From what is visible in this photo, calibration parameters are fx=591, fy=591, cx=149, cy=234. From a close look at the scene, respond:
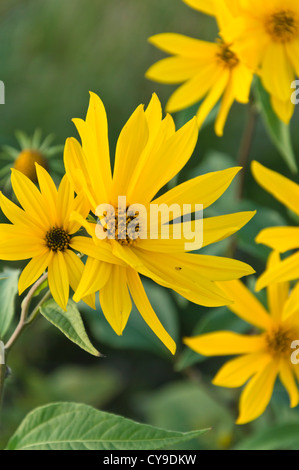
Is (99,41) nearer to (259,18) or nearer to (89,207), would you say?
(259,18)

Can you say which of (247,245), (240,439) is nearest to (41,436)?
(247,245)

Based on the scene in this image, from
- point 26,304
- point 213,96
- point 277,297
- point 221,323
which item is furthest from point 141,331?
point 26,304

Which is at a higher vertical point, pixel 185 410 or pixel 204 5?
pixel 204 5

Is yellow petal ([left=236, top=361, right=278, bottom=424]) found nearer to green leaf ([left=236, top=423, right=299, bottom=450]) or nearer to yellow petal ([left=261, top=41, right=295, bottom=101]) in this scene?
green leaf ([left=236, top=423, right=299, bottom=450])

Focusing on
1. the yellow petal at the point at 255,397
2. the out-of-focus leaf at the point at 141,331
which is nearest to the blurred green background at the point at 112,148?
the out-of-focus leaf at the point at 141,331

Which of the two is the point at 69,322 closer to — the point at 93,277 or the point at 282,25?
the point at 93,277
